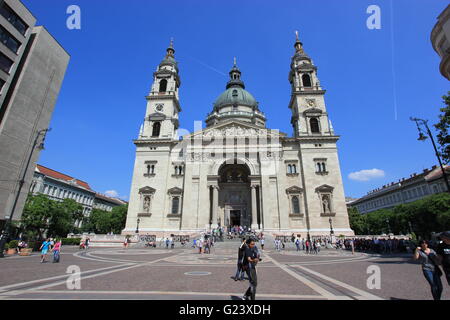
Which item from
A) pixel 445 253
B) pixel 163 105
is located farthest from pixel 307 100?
pixel 445 253

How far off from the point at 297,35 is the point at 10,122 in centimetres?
5111

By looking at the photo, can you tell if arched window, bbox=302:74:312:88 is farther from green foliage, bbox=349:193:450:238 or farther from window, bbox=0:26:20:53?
window, bbox=0:26:20:53

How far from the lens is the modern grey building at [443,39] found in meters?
13.9

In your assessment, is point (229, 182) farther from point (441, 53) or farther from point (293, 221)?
point (441, 53)

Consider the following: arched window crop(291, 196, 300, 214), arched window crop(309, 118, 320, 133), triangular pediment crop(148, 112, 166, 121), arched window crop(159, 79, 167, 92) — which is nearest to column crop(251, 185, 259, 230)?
arched window crop(291, 196, 300, 214)

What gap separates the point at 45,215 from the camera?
37.3 meters

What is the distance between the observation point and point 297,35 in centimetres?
4884

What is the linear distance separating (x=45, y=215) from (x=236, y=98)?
142 feet

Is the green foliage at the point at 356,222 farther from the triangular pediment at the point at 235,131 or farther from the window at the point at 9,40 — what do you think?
the window at the point at 9,40

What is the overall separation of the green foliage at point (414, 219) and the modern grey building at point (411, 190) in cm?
685
